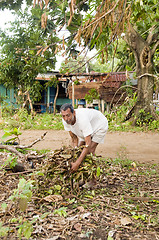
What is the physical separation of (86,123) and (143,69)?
265 inches

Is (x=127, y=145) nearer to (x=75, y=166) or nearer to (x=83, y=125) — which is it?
(x=83, y=125)

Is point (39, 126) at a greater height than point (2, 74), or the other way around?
point (2, 74)

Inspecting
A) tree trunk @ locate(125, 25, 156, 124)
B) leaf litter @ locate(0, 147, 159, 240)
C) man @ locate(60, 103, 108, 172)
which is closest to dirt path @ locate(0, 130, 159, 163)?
man @ locate(60, 103, 108, 172)

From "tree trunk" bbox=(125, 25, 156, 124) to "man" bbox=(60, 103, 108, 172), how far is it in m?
5.84

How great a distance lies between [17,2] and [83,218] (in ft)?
9.06

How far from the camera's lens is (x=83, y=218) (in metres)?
2.31

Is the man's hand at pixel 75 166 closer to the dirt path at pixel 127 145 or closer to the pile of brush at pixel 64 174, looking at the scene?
the pile of brush at pixel 64 174

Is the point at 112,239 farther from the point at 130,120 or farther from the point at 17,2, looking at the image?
the point at 130,120

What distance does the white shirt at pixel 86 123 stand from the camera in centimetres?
301

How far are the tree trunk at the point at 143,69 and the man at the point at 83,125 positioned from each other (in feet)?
19.1

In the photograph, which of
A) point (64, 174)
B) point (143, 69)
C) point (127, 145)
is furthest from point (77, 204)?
point (143, 69)

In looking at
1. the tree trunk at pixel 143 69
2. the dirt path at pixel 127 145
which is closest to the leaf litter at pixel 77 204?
the dirt path at pixel 127 145

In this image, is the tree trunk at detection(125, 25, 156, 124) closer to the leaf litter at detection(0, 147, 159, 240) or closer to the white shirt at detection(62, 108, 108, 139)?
the leaf litter at detection(0, 147, 159, 240)

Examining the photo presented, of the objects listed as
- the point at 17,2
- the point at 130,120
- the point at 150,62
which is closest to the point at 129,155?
the point at 17,2
